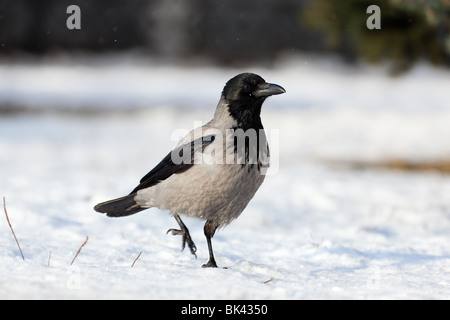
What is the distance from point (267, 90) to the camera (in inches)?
162

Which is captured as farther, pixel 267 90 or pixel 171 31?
pixel 171 31

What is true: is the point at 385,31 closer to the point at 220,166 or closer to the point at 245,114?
the point at 245,114

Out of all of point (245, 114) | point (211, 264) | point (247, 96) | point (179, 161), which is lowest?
point (211, 264)

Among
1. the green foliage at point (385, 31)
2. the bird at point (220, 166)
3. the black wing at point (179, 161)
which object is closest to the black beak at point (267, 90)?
the bird at point (220, 166)

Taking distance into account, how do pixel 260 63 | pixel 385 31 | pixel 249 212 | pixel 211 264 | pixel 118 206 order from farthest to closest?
pixel 260 63 → pixel 385 31 → pixel 249 212 → pixel 118 206 → pixel 211 264

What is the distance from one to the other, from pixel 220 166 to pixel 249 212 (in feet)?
8.51

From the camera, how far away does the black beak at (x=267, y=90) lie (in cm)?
410

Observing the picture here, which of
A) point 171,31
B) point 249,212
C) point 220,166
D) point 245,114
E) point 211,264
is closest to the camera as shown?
point 220,166

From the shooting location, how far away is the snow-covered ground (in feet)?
11.4

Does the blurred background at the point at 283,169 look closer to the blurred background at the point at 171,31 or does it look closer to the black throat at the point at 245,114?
the black throat at the point at 245,114

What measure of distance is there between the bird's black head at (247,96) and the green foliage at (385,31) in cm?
469

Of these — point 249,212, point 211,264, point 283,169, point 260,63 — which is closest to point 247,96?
point 211,264

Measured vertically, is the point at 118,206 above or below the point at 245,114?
below

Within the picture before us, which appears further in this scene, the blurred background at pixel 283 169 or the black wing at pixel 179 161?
the black wing at pixel 179 161
